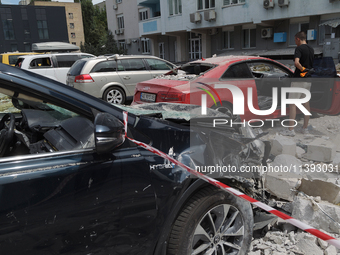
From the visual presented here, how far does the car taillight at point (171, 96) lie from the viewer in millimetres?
5293

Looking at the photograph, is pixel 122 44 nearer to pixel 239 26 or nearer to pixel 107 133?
pixel 239 26

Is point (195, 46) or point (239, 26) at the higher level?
point (239, 26)

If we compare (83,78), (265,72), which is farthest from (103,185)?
(83,78)

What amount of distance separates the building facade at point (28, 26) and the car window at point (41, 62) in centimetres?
4895

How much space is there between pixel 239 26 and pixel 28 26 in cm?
5080

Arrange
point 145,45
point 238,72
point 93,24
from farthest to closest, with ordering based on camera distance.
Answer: point 93,24
point 145,45
point 238,72

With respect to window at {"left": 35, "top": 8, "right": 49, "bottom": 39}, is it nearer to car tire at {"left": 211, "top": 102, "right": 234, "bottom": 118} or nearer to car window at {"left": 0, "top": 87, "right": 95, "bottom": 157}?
car tire at {"left": 211, "top": 102, "right": 234, "bottom": 118}

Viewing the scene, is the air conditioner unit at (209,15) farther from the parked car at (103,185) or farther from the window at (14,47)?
the window at (14,47)

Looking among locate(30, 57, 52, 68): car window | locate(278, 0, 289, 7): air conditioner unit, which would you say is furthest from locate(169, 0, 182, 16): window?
locate(30, 57, 52, 68): car window

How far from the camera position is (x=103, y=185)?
64.4 inches

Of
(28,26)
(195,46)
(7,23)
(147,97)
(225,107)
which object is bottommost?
(225,107)

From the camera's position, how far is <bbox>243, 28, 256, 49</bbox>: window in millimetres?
21391

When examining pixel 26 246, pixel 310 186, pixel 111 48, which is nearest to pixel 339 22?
pixel 310 186

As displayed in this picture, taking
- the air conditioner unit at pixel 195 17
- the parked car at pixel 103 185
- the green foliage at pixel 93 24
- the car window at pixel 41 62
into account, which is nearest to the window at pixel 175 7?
the air conditioner unit at pixel 195 17
